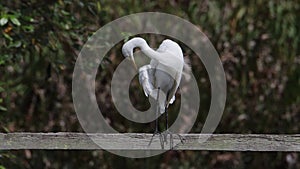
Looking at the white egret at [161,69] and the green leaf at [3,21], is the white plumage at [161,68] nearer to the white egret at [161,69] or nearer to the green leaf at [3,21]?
the white egret at [161,69]

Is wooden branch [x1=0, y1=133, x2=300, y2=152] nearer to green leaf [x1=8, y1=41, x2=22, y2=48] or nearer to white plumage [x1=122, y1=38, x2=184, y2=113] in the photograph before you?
white plumage [x1=122, y1=38, x2=184, y2=113]

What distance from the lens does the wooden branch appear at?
53.7 inches

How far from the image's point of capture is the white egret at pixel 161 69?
1.18 metres

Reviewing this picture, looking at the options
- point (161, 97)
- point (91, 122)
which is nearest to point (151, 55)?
point (161, 97)

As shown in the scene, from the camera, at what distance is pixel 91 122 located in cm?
268

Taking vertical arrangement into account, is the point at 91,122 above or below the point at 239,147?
below

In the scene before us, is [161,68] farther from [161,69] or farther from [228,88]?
[228,88]

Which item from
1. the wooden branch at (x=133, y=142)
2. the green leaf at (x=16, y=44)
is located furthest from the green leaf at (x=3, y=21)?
the wooden branch at (x=133, y=142)

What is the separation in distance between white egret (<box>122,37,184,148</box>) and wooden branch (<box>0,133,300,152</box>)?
95 millimetres

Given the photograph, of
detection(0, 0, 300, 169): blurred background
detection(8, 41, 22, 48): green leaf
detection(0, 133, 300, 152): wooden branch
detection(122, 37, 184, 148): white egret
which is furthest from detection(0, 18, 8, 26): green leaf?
detection(0, 0, 300, 169): blurred background

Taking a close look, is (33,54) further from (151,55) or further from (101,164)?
(151,55)

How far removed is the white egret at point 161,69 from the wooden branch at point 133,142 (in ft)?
0.31

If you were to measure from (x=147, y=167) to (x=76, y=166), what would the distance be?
0.33 metres

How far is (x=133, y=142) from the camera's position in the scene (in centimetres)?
136
